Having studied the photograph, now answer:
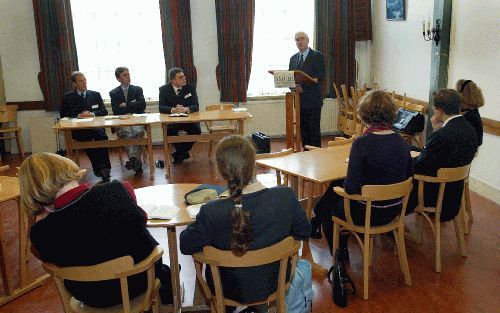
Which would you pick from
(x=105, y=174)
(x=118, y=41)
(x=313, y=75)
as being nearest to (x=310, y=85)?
(x=313, y=75)

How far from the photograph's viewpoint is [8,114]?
7164 mm

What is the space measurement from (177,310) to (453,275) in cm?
191

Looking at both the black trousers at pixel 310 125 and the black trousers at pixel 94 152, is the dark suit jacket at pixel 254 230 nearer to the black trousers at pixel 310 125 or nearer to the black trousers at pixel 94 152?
the black trousers at pixel 310 125

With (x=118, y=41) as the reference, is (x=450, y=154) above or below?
below

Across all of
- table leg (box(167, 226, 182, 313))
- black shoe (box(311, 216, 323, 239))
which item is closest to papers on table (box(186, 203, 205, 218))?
table leg (box(167, 226, 182, 313))

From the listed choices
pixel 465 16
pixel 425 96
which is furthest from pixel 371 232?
pixel 425 96

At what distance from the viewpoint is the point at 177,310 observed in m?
2.84

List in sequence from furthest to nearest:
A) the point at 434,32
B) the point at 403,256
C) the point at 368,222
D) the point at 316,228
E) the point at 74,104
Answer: the point at 74,104
the point at 434,32
the point at 316,228
the point at 403,256
the point at 368,222

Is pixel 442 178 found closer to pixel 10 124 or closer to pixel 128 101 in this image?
pixel 128 101

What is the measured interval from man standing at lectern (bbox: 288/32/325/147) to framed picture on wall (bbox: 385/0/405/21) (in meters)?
1.52

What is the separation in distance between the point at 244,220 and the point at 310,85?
4196mm

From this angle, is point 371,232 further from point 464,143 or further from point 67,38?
point 67,38

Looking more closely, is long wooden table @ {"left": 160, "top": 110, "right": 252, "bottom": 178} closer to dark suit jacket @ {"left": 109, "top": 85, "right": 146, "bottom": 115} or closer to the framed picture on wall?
dark suit jacket @ {"left": 109, "top": 85, "right": 146, "bottom": 115}

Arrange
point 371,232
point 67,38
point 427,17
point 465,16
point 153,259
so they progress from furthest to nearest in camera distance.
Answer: point 67,38 → point 427,17 → point 465,16 → point 371,232 → point 153,259
